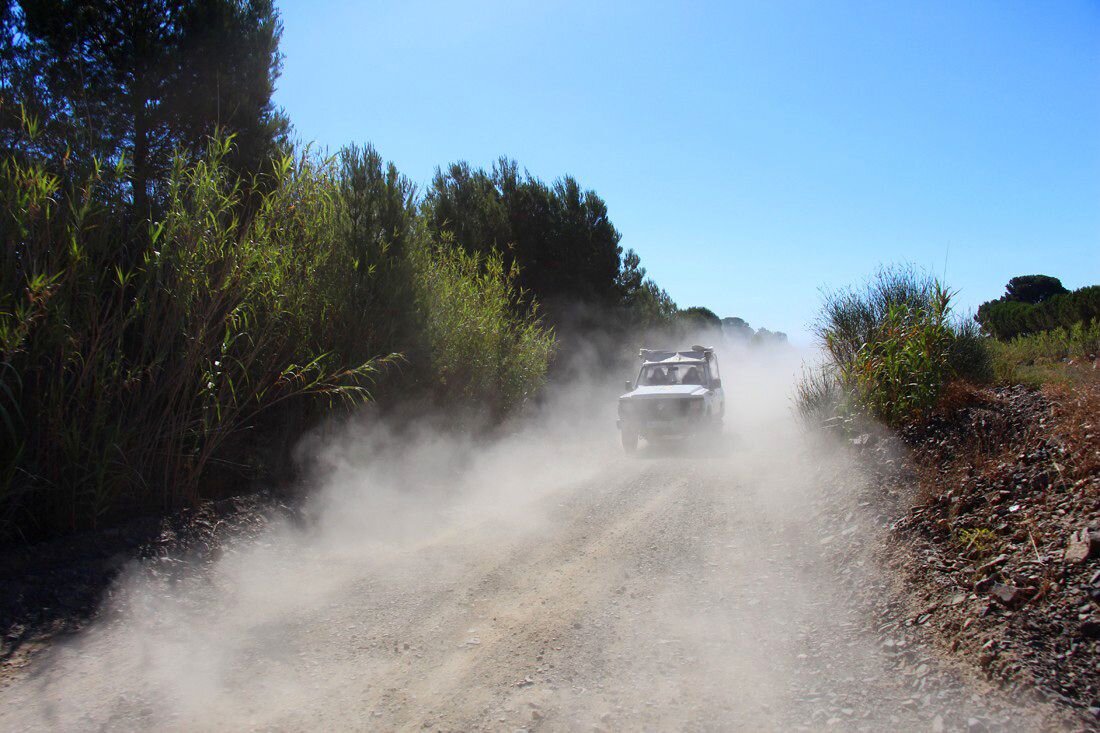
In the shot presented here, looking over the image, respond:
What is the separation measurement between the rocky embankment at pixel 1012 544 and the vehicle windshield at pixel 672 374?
7310 mm

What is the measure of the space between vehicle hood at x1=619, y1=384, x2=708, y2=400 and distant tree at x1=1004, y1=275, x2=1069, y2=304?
3654 centimetres

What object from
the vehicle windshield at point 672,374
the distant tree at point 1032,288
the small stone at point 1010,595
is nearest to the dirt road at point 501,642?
the small stone at point 1010,595

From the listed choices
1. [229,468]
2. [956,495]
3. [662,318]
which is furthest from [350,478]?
[662,318]

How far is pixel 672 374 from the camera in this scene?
14.1m

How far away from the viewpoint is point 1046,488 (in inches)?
177

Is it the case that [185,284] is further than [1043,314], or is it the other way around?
[1043,314]

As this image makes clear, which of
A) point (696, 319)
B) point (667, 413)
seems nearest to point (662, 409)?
point (667, 413)

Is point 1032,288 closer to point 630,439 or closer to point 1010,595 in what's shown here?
point 630,439

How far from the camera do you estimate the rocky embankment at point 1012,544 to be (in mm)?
3160

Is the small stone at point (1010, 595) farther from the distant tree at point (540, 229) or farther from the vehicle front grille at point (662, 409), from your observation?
the distant tree at point (540, 229)

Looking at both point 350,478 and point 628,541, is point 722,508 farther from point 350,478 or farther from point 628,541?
point 350,478

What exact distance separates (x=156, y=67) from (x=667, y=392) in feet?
31.8

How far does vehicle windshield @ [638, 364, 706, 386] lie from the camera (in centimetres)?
1376

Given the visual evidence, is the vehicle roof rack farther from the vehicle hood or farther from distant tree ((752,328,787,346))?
distant tree ((752,328,787,346))
